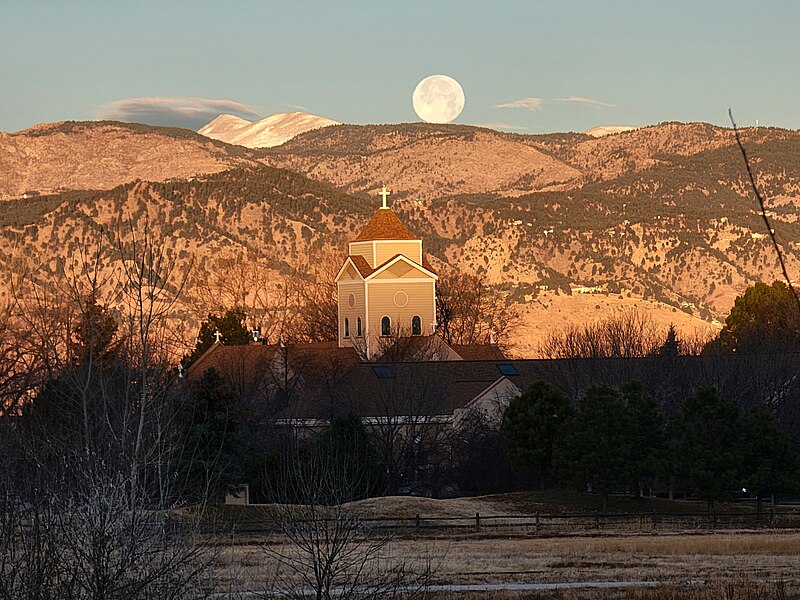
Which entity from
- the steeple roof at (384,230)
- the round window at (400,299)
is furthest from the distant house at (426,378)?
the steeple roof at (384,230)

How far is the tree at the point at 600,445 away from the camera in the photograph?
5247 centimetres

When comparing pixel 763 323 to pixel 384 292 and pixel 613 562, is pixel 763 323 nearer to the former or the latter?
pixel 384 292

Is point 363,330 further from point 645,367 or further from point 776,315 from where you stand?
point 776,315

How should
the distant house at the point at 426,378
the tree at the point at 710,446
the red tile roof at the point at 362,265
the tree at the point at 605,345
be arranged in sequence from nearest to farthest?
the tree at the point at 710,446 < the distant house at the point at 426,378 < the tree at the point at 605,345 < the red tile roof at the point at 362,265

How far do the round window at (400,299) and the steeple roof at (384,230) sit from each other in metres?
3.93

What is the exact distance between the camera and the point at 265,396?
7112 centimetres

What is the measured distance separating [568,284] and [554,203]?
3089 cm

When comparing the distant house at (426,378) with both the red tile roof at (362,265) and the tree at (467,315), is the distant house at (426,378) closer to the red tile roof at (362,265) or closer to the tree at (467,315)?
the red tile roof at (362,265)

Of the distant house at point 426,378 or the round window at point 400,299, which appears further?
the round window at point 400,299

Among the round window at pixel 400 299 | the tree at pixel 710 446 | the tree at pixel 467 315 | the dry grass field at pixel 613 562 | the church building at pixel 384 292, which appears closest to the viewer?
the dry grass field at pixel 613 562

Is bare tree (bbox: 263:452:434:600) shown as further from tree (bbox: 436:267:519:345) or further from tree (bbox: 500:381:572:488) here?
tree (bbox: 436:267:519:345)

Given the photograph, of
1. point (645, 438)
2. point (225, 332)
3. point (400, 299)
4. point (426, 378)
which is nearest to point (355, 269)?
point (400, 299)

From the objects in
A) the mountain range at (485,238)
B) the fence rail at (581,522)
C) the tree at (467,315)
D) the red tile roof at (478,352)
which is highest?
the mountain range at (485,238)

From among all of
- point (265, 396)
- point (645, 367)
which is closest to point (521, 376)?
point (645, 367)
